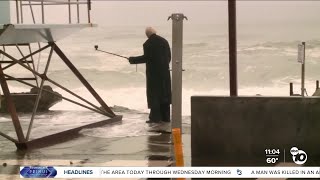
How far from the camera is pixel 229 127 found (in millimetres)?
6141

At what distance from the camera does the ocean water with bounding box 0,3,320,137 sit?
34.7 m

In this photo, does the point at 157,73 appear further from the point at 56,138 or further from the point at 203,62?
the point at 203,62

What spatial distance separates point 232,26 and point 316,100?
1.39m

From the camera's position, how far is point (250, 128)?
6109 millimetres

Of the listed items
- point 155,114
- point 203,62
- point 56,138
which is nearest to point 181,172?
point 56,138

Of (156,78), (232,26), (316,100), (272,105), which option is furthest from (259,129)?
(156,78)

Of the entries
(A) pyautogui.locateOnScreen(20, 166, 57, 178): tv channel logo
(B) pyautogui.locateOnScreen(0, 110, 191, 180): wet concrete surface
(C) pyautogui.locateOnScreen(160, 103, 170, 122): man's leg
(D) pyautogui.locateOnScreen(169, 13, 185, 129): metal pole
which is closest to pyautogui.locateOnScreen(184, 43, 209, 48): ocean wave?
(C) pyautogui.locateOnScreen(160, 103, 170, 122): man's leg

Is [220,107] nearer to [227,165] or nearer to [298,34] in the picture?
[227,165]

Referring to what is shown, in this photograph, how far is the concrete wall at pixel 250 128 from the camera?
6.04 m

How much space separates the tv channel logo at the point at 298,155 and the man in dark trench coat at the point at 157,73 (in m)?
5.42

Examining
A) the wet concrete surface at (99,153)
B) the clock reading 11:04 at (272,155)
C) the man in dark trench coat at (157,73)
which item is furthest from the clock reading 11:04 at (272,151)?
the man in dark trench coat at (157,73)

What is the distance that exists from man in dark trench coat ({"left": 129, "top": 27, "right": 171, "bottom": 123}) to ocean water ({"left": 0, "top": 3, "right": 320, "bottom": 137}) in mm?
11791

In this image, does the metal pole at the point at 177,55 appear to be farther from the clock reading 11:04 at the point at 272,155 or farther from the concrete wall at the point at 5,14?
the concrete wall at the point at 5,14

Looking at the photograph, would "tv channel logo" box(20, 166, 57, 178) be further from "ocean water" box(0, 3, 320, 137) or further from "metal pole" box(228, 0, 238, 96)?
"ocean water" box(0, 3, 320, 137)
